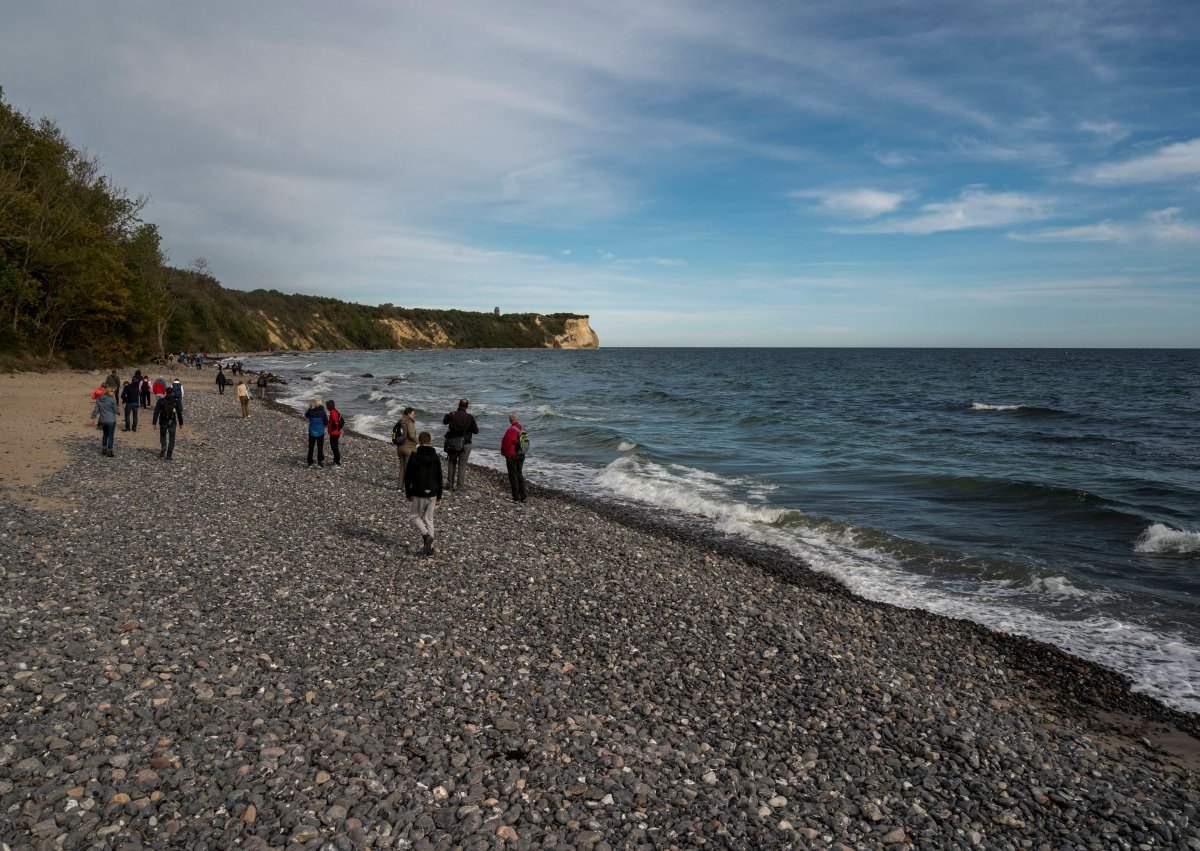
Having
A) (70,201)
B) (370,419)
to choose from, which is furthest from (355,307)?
(370,419)

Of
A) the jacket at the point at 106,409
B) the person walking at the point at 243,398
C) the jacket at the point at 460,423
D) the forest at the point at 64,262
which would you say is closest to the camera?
the jacket at the point at 460,423

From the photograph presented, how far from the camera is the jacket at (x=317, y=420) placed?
19844 mm

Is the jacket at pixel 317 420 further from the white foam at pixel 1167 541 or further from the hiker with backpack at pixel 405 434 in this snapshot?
the white foam at pixel 1167 541

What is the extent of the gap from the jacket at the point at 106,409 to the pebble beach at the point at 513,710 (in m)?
6.10

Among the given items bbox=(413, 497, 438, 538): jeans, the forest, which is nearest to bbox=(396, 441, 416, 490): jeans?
bbox=(413, 497, 438, 538): jeans

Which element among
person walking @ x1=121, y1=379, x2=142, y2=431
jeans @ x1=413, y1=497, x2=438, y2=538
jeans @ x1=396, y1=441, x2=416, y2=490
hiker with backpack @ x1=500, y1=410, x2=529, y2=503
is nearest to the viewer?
jeans @ x1=413, y1=497, x2=438, y2=538

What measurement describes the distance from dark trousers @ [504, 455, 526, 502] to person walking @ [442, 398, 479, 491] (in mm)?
1510

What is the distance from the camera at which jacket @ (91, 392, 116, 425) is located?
18719mm

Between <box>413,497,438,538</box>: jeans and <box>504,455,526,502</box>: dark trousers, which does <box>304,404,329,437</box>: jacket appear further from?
<box>413,497,438,538</box>: jeans

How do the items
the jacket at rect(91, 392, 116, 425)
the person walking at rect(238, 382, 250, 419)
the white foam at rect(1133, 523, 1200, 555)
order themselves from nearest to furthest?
the white foam at rect(1133, 523, 1200, 555) < the jacket at rect(91, 392, 116, 425) < the person walking at rect(238, 382, 250, 419)

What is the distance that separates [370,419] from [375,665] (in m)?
32.3

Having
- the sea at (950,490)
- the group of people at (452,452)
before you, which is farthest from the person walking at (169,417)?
the sea at (950,490)

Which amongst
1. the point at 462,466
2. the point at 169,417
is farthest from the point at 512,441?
the point at 169,417

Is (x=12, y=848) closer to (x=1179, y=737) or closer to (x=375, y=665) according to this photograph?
(x=375, y=665)
